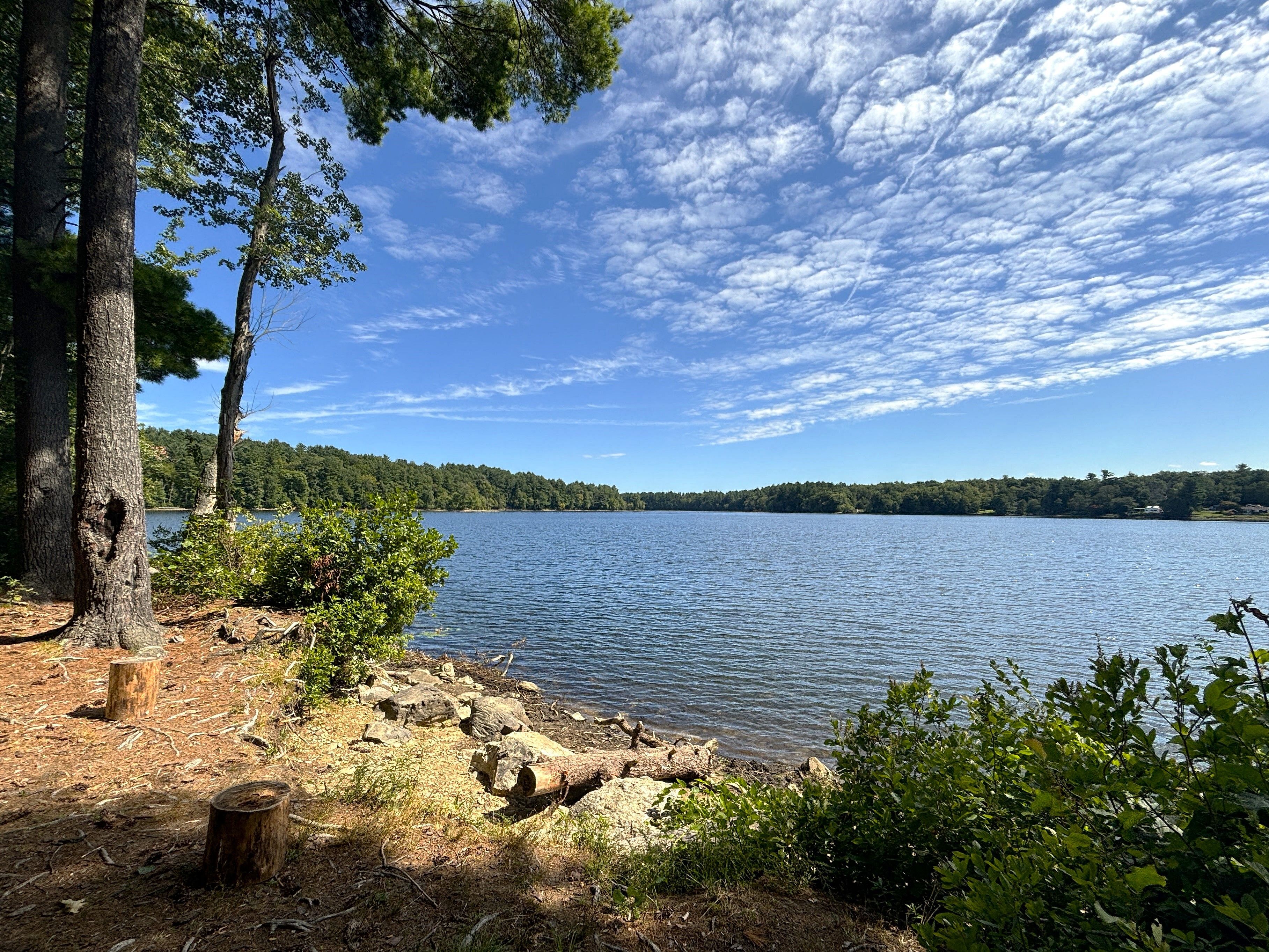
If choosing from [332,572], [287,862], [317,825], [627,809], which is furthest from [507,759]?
[332,572]

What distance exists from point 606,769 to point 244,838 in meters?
4.29

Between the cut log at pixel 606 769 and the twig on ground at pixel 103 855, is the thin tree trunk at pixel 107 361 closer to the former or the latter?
the twig on ground at pixel 103 855

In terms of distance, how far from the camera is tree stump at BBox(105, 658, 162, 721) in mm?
5258

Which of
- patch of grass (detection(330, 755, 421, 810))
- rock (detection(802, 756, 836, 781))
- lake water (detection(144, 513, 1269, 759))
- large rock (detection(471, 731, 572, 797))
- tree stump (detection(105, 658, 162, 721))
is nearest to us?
patch of grass (detection(330, 755, 421, 810))

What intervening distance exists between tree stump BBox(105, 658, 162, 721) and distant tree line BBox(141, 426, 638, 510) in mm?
3545

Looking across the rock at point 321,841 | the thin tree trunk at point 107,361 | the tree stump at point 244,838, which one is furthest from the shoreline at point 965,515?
the tree stump at point 244,838

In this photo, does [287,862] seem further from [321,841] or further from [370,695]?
[370,695]

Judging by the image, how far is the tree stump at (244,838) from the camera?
132 inches

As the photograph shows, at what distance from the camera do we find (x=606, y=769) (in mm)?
6816

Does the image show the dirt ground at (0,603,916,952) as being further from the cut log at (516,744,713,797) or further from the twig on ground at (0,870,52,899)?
the cut log at (516,744,713,797)

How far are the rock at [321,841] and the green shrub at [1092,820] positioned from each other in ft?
12.4

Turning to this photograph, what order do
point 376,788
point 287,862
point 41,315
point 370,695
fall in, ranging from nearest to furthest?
point 287,862
point 376,788
point 41,315
point 370,695

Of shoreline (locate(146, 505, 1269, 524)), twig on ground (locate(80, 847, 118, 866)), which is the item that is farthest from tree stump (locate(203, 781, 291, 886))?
shoreline (locate(146, 505, 1269, 524))

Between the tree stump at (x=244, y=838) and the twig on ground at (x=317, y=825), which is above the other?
the tree stump at (x=244, y=838)
